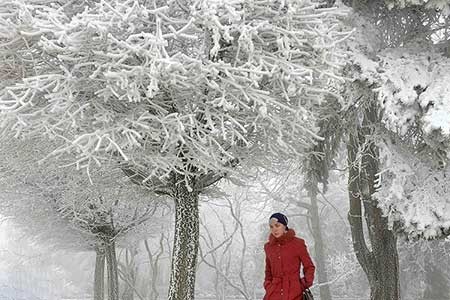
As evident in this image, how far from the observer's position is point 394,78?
679 centimetres

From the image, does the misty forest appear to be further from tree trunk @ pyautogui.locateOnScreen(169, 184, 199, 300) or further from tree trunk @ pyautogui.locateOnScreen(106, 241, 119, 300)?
tree trunk @ pyautogui.locateOnScreen(106, 241, 119, 300)

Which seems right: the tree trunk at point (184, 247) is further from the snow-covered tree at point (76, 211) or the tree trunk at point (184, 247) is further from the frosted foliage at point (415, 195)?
the snow-covered tree at point (76, 211)

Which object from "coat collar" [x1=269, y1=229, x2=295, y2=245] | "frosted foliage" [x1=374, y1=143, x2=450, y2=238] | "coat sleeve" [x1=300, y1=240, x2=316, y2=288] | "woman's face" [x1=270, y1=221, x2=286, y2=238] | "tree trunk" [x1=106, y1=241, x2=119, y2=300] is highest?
"tree trunk" [x1=106, y1=241, x2=119, y2=300]

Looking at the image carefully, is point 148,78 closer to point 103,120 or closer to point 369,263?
point 103,120

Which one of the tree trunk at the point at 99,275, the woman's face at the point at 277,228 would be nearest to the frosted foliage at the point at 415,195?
the woman's face at the point at 277,228

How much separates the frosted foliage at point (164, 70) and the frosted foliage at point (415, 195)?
1.47m

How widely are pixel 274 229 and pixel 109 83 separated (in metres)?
2.41

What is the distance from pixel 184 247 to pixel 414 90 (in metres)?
3.35

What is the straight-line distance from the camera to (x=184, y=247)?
718 centimetres

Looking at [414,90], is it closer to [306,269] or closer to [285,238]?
[285,238]

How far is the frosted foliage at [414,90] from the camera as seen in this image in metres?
6.23

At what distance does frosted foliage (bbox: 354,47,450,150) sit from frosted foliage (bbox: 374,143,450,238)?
1.68 ft

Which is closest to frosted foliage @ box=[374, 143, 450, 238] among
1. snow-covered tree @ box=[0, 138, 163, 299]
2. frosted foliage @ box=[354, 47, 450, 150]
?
frosted foliage @ box=[354, 47, 450, 150]

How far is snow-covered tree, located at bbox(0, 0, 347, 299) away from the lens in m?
4.98
